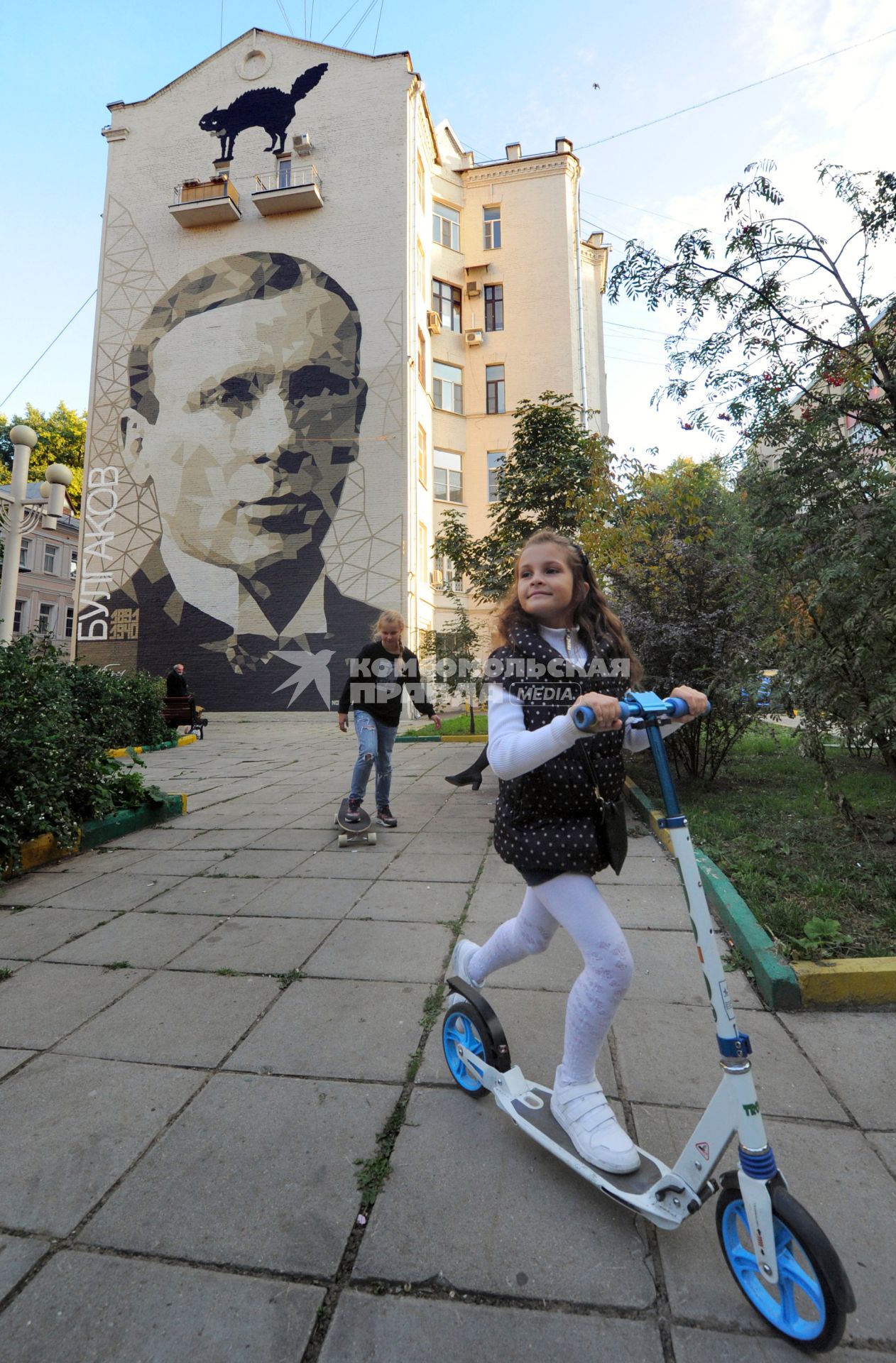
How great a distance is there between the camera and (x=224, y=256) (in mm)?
21578

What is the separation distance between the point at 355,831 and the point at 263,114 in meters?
25.7

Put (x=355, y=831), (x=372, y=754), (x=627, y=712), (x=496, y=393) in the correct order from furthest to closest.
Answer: (x=496, y=393), (x=372, y=754), (x=355, y=831), (x=627, y=712)

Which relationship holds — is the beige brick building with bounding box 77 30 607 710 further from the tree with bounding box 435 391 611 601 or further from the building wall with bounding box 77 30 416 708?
the tree with bounding box 435 391 611 601

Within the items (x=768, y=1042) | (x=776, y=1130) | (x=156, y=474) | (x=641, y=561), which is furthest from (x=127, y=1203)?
(x=156, y=474)

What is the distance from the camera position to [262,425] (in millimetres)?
20797

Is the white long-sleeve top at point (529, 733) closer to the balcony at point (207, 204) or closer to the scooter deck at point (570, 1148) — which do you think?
the scooter deck at point (570, 1148)

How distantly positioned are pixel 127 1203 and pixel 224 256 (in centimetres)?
2518

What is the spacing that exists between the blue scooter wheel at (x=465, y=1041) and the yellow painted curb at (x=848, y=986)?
1.45 m

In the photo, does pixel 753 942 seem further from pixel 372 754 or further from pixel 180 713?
pixel 180 713

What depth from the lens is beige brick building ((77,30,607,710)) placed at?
20.4 m

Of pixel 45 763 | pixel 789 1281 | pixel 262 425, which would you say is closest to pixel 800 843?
pixel 789 1281

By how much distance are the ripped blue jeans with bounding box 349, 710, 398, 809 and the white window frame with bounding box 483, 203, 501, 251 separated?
89.8 ft

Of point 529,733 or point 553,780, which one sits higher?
point 529,733

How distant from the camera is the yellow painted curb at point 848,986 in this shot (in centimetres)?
279
